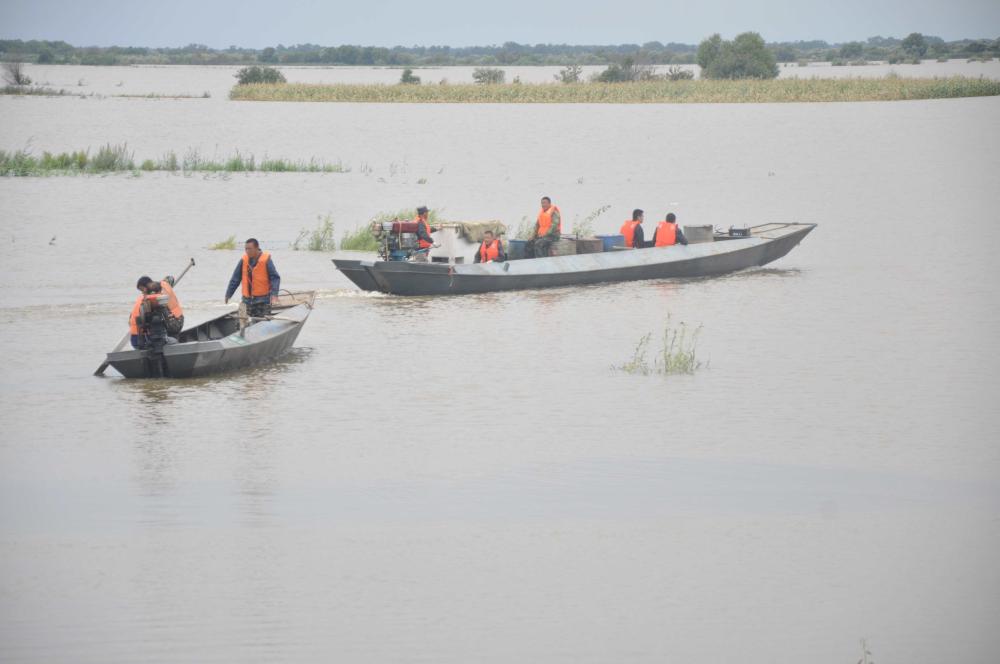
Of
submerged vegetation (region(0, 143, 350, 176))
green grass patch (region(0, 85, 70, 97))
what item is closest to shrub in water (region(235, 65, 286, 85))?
green grass patch (region(0, 85, 70, 97))

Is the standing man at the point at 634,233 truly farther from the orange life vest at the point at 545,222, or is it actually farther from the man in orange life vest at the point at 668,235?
the orange life vest at the point at 545,222

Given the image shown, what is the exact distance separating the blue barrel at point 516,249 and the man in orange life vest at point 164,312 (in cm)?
861

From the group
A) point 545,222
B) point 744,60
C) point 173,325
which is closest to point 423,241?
point 545,222

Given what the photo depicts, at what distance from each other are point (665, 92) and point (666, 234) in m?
57.1

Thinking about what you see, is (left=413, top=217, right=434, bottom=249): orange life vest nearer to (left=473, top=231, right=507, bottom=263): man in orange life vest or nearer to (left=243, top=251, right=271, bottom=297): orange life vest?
(left=473, top=231, right=507, bottom=263): man in orange life vest

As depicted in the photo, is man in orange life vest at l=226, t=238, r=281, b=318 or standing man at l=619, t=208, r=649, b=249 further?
standing man at l=619, t=208, r=649, b=249

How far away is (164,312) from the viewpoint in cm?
1576

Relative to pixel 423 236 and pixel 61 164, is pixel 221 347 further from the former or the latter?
pixel 61 164

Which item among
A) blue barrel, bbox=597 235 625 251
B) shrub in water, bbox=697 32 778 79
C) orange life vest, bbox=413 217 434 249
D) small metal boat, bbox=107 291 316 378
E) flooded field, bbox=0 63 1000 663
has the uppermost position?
shrub in water, bbox=697 32 778 79

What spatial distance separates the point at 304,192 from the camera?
128 ft

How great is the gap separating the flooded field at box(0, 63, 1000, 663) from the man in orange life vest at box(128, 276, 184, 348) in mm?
697

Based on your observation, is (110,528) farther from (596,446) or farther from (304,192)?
(304,192)

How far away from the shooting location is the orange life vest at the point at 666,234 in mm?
24422

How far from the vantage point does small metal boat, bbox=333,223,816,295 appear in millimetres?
21984
